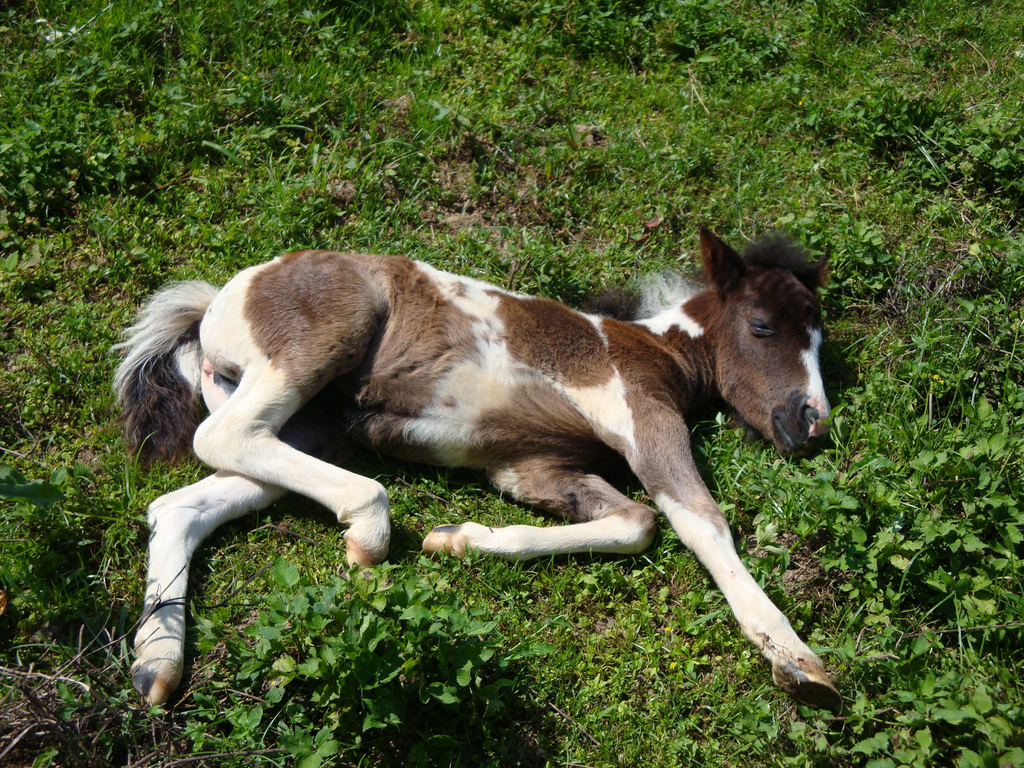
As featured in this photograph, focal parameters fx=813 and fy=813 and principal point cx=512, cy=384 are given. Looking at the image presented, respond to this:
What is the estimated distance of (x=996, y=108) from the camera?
17.0 feet

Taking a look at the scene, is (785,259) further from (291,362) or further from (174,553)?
(174,553)

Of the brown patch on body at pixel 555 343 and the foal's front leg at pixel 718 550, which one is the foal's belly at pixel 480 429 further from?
the foal's front leg at pixel 718 550

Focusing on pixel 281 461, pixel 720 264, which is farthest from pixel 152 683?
A: pixel 720 264

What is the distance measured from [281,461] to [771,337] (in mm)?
2493

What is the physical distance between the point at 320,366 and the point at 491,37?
3.35m

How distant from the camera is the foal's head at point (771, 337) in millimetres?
3975

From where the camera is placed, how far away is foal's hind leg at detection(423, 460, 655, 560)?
343cm

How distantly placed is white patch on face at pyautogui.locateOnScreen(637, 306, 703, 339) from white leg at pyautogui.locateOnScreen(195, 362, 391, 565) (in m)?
1.83

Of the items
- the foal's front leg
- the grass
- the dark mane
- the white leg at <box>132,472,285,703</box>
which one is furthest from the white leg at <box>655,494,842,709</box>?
the white leg at <box>132,472,285,703</box>

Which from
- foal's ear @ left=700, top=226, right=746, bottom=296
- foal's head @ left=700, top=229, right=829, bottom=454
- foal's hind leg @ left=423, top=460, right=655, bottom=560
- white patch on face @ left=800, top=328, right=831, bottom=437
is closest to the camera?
foal's hind leg @ left=423, top=460, right=655, bottom=560

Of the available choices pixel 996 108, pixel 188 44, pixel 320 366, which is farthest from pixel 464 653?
pixel 996 108

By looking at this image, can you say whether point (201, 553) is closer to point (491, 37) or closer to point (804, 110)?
point (491, 37)

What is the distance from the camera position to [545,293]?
4.66 meters

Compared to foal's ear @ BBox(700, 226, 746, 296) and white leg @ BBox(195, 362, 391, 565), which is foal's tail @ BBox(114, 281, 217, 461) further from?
foal's ear @ BBox(700, 226, 746, 296)
